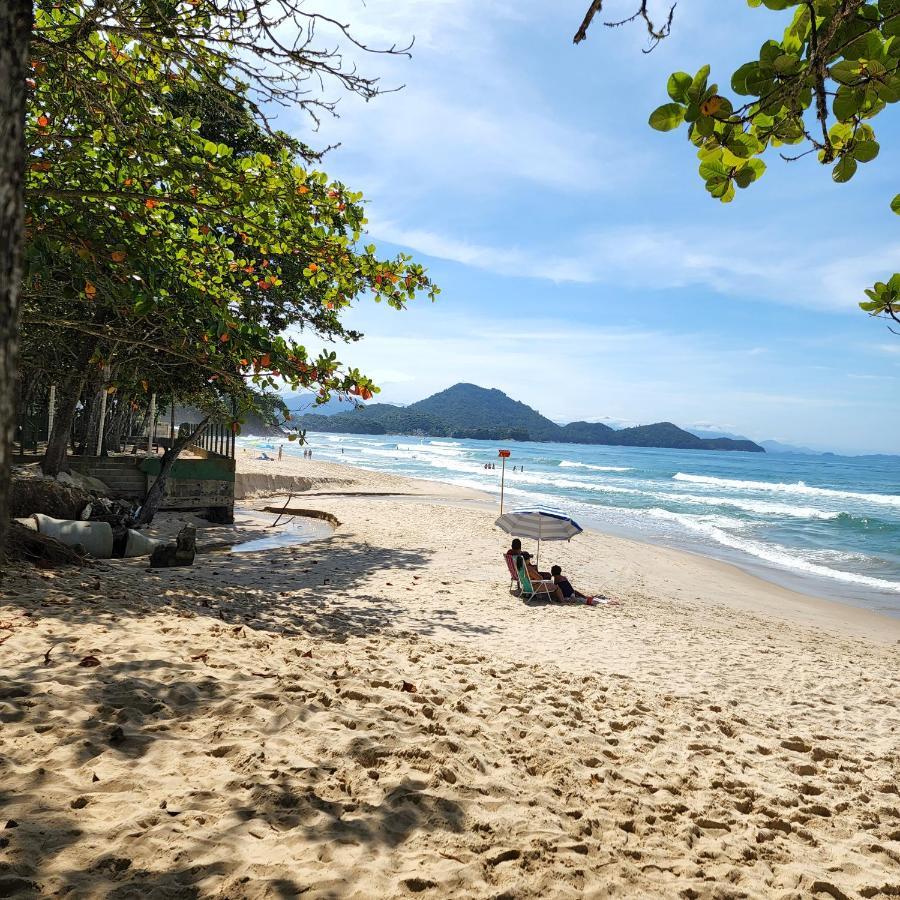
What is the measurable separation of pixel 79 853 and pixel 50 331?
398 inches

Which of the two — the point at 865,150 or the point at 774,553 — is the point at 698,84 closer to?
the point at 865,150

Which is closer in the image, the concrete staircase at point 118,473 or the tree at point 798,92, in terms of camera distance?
the tree at point 798,92

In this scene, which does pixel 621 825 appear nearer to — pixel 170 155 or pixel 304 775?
pixel 304 775

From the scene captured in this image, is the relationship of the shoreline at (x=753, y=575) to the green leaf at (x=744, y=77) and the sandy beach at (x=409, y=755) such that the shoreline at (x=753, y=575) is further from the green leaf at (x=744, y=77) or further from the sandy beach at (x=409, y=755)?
the green leaf at (x=744, y=77)

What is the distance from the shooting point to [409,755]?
4.05 meters

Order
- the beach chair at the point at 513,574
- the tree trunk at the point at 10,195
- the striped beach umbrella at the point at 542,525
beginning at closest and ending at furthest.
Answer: the tree trunk at the point at 10,195 < the beach chair at the point at 513,574 < the striped beach umbrella at the point at 542,525

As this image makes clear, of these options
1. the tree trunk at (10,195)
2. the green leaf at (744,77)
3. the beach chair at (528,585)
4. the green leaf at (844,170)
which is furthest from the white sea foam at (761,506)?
the tree trunk at (10,195)

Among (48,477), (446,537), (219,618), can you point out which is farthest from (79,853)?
(446,537)

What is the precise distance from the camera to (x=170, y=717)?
4043 mm

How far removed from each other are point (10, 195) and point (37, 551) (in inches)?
335

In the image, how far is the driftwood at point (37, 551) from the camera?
798cm

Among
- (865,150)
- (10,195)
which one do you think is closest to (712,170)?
(865,150)

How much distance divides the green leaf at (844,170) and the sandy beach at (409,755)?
3423 mm

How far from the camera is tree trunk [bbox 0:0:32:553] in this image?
Answer: 157cm
